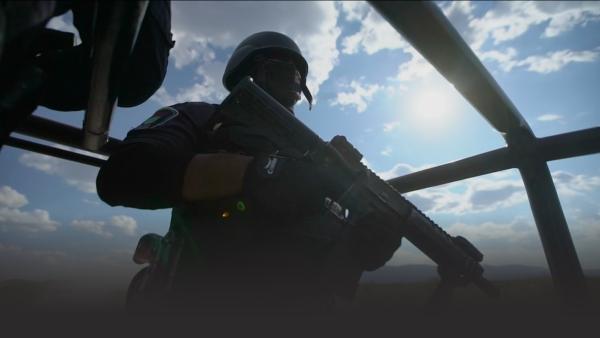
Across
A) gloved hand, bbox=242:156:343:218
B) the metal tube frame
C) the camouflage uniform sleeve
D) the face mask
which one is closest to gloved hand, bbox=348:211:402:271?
gloved hand, bbox=242:156:343:218

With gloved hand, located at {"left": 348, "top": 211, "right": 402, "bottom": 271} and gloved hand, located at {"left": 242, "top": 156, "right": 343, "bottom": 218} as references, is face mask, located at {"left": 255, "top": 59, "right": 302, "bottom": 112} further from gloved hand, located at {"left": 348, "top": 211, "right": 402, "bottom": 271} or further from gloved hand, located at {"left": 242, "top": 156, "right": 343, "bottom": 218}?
gloved hand, located at {"left": 348, "top": 211, "right": 402, "bottom": 271}

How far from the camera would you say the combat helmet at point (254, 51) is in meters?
2.50

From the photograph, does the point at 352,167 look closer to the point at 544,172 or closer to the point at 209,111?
the point at 544,172

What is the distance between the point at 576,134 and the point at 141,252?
1972mm

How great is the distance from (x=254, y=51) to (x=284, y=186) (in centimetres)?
155

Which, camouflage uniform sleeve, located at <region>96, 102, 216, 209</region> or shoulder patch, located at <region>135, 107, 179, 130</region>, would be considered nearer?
camouflage uniform sleeve, located at <region>96, 102, 216, 209</region>

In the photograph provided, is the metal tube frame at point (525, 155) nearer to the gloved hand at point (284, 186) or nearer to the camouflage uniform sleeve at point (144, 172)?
the gloved hand at point (284, 186)

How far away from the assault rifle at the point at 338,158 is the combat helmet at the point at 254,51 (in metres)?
0.93

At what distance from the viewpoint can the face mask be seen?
7.54ft

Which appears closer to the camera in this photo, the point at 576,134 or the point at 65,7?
the point at 65,7

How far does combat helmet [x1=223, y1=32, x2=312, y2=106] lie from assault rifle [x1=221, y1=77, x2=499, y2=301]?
3.04 ft

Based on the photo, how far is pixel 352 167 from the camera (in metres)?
1.69

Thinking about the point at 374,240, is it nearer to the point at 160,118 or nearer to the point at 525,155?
the point at 525,155

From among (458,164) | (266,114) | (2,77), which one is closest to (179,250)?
(266,114)
